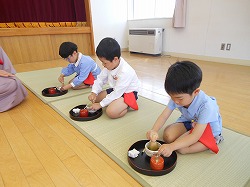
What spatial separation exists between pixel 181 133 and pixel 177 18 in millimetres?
2716

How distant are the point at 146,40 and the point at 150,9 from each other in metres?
0.81

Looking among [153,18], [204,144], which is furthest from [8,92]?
[153,18]

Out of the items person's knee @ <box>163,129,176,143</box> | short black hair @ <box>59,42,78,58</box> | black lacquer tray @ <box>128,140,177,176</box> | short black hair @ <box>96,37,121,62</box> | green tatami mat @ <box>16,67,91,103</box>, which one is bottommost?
green tatami mat @ <box>16,67,91,103</box>

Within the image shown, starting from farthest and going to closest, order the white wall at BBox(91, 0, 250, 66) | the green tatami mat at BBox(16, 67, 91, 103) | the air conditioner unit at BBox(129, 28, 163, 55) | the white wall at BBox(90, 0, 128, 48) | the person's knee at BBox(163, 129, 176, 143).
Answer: the white wall at BBox(90, 0, 128, 48) < the air conditioner unit at BBox(129, 28, 163, 55) < the white wall at BBox(91, 0, 250, 66) < the green tatami mat at BBox(16, 67, 91, 103) < the person's knee at BBox(163, 129, 176, 143)

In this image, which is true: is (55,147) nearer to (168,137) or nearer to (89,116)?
(89,116)

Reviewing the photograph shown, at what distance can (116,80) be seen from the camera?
4.19ft

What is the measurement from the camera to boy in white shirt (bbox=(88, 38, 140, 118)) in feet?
3.76

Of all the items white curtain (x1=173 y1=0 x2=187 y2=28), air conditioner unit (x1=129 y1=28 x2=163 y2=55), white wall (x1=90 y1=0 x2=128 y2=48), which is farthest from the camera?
white wall (x1=90 y1=0 x2=128 y2=48)

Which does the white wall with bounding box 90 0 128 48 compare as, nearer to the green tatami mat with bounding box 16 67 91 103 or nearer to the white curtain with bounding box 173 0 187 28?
the white curtain with bounding box 173 0 187 28

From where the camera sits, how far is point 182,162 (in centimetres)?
84

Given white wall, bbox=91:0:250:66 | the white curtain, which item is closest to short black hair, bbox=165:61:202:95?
white wall, bbox=91:0:250:66

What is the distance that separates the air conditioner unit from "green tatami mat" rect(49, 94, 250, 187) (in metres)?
2.45

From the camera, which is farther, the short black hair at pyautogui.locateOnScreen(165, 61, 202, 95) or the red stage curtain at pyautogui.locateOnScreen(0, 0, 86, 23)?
the red stage curtain at pyautogui.locateOnScreen(0, 0, 86, 23)

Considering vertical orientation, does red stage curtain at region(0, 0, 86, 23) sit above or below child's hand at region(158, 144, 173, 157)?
above
